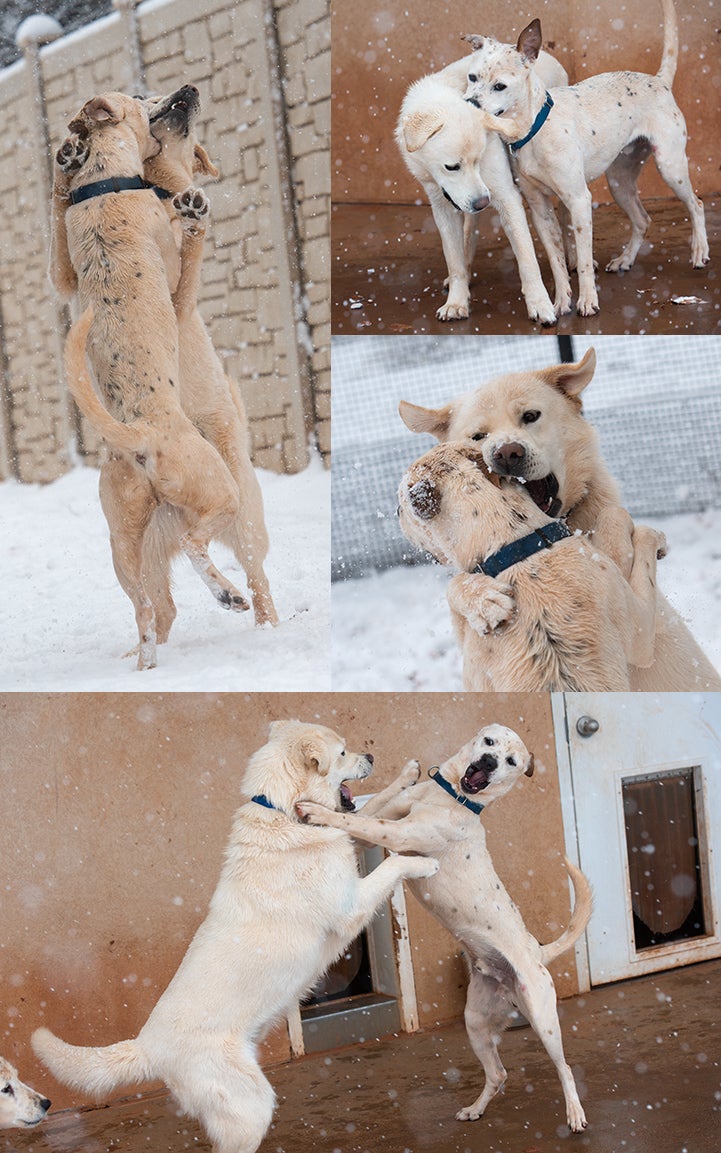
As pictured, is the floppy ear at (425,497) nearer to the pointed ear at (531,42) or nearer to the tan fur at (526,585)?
the tan fur at (526,585)

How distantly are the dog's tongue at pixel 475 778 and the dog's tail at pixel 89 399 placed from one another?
1.79 meters

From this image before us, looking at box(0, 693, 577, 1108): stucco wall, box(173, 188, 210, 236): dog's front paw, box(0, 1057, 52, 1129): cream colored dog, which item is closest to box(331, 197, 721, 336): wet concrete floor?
box(173, 188, 210, 236): dog's front paw

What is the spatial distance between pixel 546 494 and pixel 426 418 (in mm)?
612

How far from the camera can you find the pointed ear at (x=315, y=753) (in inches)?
132

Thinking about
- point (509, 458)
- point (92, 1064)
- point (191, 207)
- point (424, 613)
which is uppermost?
point (191, 207)

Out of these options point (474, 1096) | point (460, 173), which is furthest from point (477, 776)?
point (460, 173)

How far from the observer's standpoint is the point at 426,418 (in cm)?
437

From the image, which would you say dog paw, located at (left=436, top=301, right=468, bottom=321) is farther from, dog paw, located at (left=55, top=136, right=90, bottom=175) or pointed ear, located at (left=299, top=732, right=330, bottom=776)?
pointed ear, located at (left=299, top=732, right=330, bottom=776)

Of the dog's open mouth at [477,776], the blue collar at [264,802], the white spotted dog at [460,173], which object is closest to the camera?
the blue collar at [264,802]

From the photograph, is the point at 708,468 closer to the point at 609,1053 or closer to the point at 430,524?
the point at 430,524

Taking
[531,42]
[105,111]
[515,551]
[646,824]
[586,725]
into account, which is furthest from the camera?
[646,824]

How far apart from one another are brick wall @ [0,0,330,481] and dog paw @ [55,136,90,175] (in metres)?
0.45

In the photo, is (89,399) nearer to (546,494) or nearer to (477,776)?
(546,494)

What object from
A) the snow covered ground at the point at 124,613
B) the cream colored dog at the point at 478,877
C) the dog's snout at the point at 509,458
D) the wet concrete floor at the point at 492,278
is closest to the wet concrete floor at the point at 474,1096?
the cream colored dog at the point at 478,877
